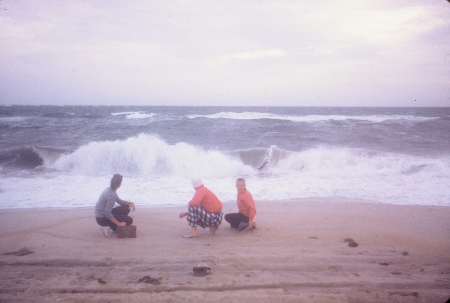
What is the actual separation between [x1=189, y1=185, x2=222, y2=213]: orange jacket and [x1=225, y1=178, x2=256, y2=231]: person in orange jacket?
432 millimetres

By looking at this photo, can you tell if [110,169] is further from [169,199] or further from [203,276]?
[203,276]

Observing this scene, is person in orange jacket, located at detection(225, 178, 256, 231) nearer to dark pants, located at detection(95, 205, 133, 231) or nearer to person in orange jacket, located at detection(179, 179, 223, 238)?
person in orange jacket, located at detection(179, 179, 223, 238)

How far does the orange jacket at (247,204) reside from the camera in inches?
229

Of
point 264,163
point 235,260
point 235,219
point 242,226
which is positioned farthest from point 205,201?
point 264,163

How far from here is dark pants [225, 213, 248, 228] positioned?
592 centimetres

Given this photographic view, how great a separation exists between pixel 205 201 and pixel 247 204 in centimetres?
75

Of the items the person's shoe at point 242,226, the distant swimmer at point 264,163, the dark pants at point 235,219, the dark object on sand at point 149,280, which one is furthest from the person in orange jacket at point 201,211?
the distant swimmer at point 264,163

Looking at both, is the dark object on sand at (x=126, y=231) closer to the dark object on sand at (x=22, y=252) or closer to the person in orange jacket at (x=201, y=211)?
the person in orange jacket at (x=201, y=211)

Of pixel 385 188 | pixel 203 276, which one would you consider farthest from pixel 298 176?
pixel 203 276

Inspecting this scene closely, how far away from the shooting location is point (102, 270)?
4.07 metres

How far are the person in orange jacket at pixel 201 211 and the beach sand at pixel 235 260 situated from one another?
20 cm

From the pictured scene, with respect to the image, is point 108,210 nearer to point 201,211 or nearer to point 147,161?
point 201,211

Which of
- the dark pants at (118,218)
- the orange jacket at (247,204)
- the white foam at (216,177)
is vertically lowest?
the white foam at (216,177)

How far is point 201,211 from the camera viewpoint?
5.61 m
